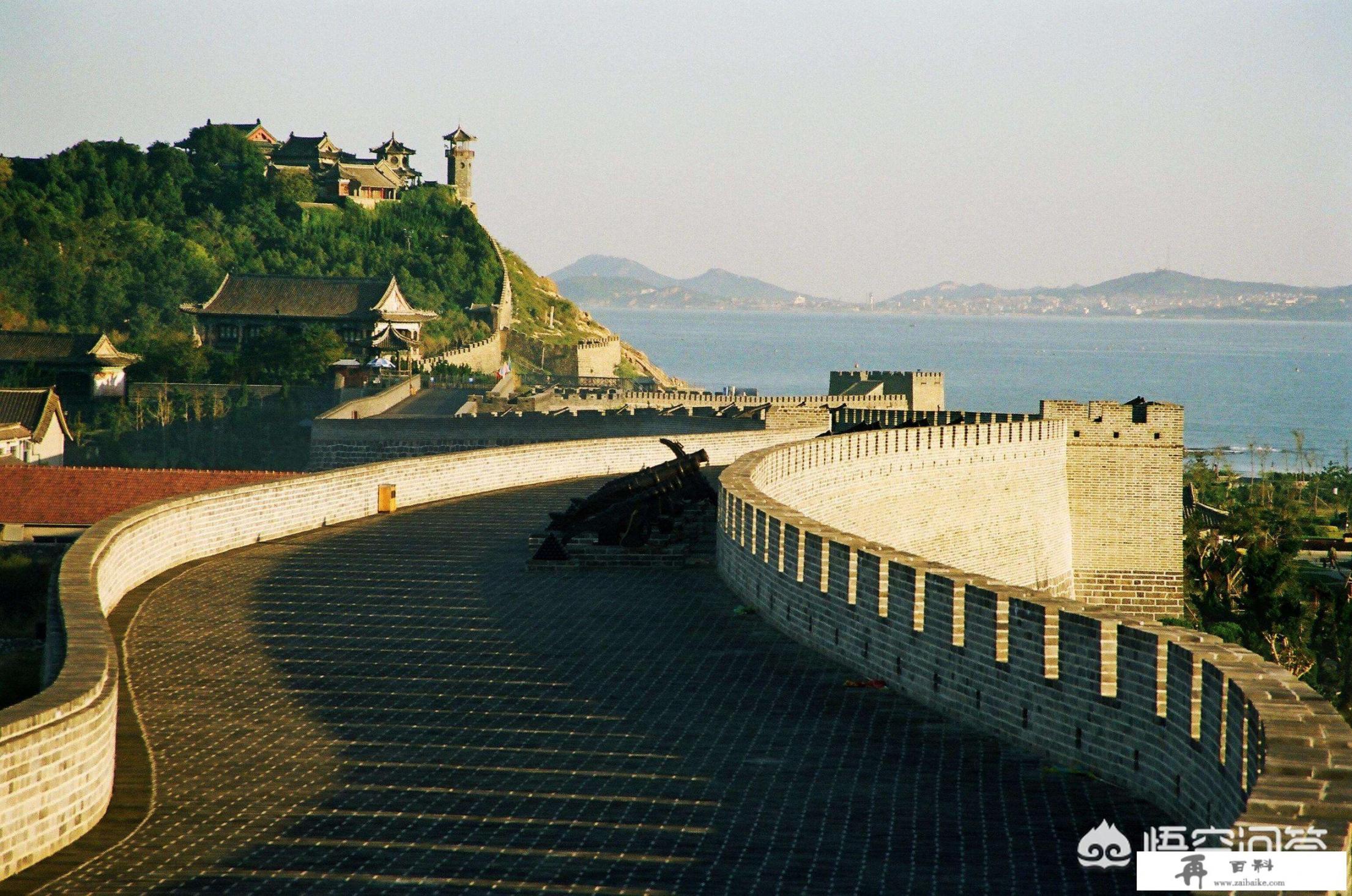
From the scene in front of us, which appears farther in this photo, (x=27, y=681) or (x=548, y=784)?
(x=27, y=681)

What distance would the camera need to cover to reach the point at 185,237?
107m

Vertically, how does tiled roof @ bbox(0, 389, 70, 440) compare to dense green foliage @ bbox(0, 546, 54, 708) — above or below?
above

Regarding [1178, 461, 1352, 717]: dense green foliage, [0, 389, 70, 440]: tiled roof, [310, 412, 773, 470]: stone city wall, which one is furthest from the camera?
[0, 389, 70, 440]: tiled roof

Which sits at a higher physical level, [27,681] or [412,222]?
[412,222]

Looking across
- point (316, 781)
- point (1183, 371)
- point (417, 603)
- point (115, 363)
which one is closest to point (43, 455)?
point (115, 363)

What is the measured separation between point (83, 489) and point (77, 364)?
38.3m

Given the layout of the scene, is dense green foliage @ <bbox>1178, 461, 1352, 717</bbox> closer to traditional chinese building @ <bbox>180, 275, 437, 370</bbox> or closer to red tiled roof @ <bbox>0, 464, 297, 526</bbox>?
red tiled roof @ <bbox>0, 464, 297, 526</bbox>

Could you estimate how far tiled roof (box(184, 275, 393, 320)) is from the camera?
8269 centimetres

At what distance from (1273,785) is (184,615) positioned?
981 cm

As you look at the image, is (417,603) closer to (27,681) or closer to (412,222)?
(27,681)

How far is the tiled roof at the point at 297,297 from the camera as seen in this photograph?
82.7 meters

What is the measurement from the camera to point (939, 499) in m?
30.8

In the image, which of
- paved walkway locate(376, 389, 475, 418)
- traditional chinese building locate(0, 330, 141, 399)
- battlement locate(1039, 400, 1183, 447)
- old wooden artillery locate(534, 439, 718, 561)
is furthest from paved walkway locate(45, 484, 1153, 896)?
traditional chinese building locate(0, 330, 141, 399)

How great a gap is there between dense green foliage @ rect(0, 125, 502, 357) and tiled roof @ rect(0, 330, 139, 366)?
19807mm
